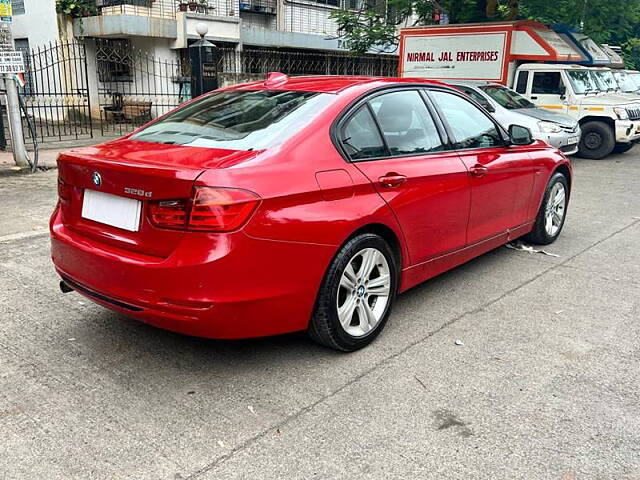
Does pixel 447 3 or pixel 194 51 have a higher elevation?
pixel 447 3

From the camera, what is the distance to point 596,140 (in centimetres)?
1304

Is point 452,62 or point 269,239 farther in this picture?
point 452,62

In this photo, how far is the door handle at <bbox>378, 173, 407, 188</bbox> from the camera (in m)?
3.59

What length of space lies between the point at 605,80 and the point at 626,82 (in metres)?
1.53

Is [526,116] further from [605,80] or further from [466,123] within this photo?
[466,123]

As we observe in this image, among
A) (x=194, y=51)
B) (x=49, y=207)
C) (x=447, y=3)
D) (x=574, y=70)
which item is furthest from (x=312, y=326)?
(x=447, y=3)

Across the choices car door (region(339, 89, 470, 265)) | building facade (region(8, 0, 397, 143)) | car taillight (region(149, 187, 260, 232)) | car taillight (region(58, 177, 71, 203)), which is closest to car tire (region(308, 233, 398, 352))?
car door (region(339, 89, 470, 265))

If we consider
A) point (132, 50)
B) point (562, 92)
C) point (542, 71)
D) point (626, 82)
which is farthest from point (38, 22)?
point (626, 82)

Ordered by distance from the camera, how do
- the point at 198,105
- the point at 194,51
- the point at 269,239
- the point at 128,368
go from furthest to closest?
the point at 194,51, the point at 198,105, the point at 128,368, the point at 269,239

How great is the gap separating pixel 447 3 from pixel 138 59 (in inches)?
366

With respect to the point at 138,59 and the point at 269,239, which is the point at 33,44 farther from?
the point at 269,239

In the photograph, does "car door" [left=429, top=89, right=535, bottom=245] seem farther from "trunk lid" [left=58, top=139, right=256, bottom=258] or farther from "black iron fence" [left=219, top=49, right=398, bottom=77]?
"black iron fence" [left=219, top=49, right=398, bottom=77]

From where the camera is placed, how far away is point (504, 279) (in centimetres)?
496

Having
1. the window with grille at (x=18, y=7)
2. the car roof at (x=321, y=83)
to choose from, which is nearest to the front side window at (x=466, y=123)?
the car roof at (x=321, y=83)
